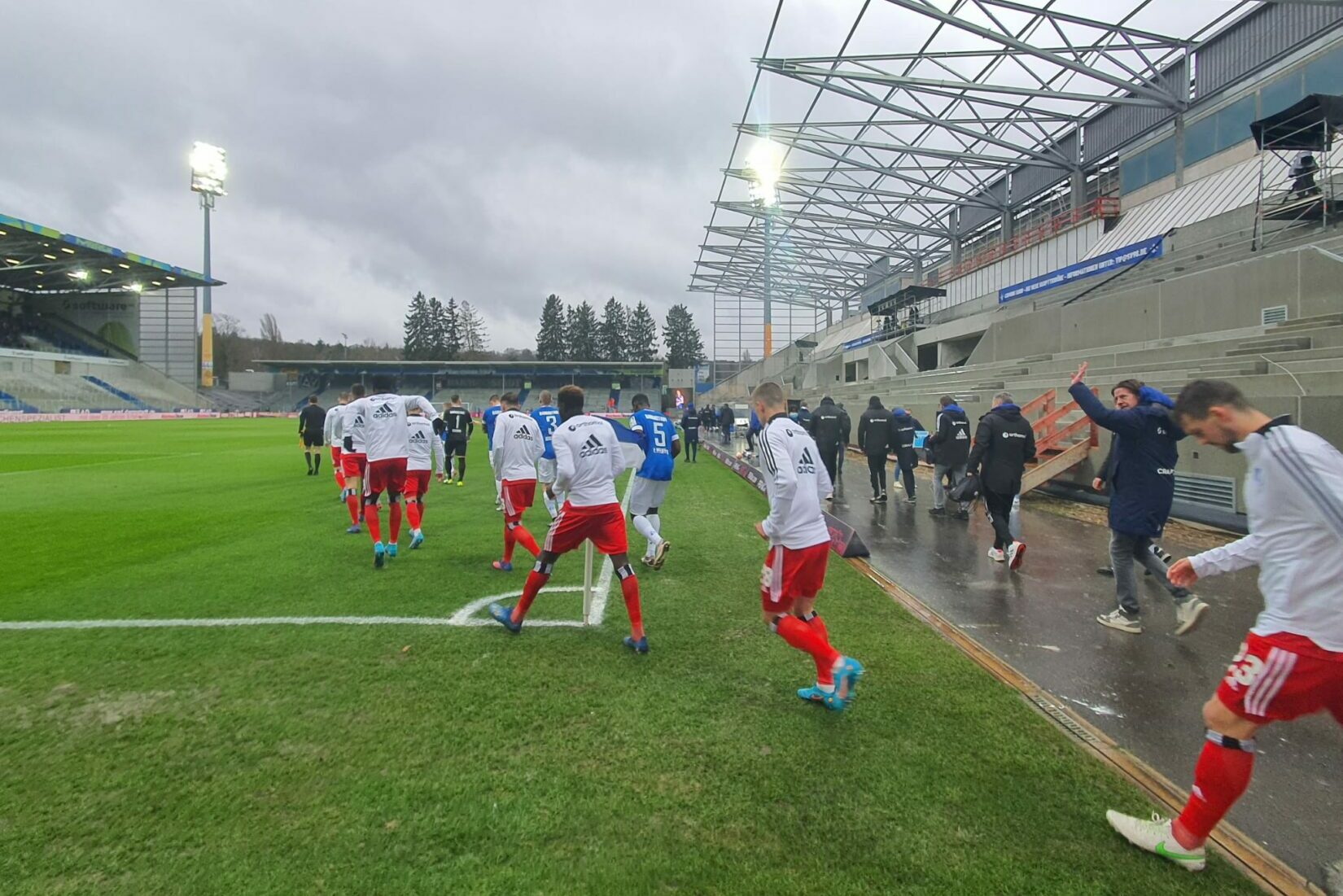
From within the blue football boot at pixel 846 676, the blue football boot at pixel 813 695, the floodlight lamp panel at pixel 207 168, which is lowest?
the blue football boot at pixel 813 695

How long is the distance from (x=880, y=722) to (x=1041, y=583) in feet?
13.2

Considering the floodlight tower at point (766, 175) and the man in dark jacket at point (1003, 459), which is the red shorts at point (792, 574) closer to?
the man in dark jacket at point (1003, 459)

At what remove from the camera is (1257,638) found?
2250 mm

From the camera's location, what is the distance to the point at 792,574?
373 centimetres

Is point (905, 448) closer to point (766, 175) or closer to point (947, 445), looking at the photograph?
point (947, 445)

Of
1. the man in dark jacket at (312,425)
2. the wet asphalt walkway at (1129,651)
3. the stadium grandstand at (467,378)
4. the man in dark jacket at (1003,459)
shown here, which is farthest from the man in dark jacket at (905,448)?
the stadium grandstand at (467,378)

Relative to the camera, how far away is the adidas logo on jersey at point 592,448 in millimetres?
4629

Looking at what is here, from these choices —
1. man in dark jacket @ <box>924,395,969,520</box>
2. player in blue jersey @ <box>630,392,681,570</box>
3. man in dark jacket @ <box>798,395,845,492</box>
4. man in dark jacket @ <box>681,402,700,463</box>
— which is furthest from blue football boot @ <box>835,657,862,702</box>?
man in dark jacket @ <box>681,402,700,463</box>

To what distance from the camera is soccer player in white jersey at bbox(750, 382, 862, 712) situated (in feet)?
11.9

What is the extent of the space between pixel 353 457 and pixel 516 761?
794 centimetres

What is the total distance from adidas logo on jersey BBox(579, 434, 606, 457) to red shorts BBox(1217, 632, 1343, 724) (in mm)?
3560

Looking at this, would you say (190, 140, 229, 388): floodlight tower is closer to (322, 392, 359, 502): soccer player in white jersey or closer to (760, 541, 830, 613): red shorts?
(322, 392, 359, 502): soccer player in white jersey

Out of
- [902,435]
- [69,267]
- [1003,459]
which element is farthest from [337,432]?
[69,267]

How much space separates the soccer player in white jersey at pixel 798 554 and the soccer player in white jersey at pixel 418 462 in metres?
5.22
